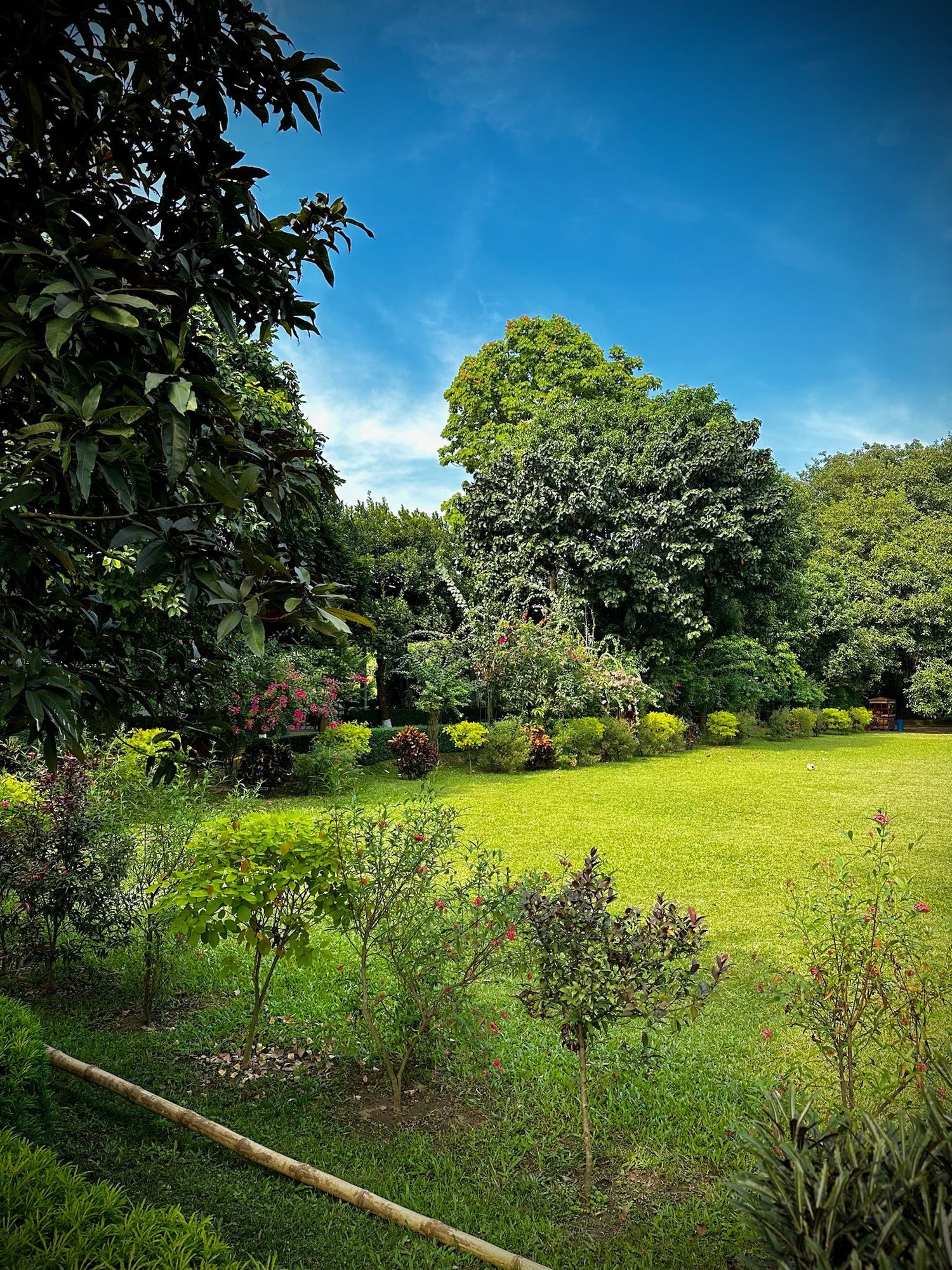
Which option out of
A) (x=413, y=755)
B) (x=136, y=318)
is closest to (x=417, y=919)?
(x=136, y=318)

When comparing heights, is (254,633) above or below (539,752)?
above

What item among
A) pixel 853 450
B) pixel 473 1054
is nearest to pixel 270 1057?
pixel 473 1054

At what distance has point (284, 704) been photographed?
10.6m

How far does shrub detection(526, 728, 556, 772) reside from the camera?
1394 cm

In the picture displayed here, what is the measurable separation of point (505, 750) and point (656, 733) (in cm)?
437

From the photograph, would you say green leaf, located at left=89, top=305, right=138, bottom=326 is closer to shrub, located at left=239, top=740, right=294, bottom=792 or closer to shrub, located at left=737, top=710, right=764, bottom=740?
shrub, located at left=239, top=740, right=294, bottom=792

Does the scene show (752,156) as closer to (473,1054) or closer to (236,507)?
(236,507)

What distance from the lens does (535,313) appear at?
A: 75.3ft

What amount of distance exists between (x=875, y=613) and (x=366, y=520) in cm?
1672

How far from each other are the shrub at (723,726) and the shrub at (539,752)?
6.09 m

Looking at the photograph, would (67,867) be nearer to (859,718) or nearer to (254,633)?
(254,633)

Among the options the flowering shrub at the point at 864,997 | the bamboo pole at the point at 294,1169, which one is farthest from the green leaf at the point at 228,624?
the flowering shrub at the point at 864,997

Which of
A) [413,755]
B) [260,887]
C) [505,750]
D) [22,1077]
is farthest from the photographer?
[505,750]

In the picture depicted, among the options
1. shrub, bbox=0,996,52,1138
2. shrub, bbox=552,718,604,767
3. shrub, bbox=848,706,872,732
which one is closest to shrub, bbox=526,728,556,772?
shrub, bbox=552,718,604,767
